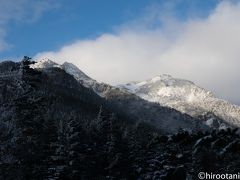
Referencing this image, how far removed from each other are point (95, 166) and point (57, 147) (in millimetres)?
4728

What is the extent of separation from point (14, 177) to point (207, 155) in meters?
17.2

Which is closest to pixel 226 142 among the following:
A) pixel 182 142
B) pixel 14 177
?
pixel 182 142

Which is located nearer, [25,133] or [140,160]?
[25,133]

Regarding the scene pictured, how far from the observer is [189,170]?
47.4 meters

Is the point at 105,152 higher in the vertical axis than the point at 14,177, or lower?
higher

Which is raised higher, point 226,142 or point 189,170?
point 226,142

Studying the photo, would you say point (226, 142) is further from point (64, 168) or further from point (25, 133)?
point (25, 133)

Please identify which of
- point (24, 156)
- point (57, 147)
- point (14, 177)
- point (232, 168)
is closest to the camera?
point (232, 168)

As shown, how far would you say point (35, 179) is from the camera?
49.9m

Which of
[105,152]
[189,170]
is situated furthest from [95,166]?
[189,170]

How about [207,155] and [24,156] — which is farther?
[24,156]

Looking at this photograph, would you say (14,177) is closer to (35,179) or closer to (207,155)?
(35,179)

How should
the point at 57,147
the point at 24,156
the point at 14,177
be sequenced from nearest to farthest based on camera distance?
the point at 14,177 → the point at 24,156 → the point at 57,147

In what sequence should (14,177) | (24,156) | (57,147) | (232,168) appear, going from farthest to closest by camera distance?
(57,147), (24,156), (14,177), (232,168)
